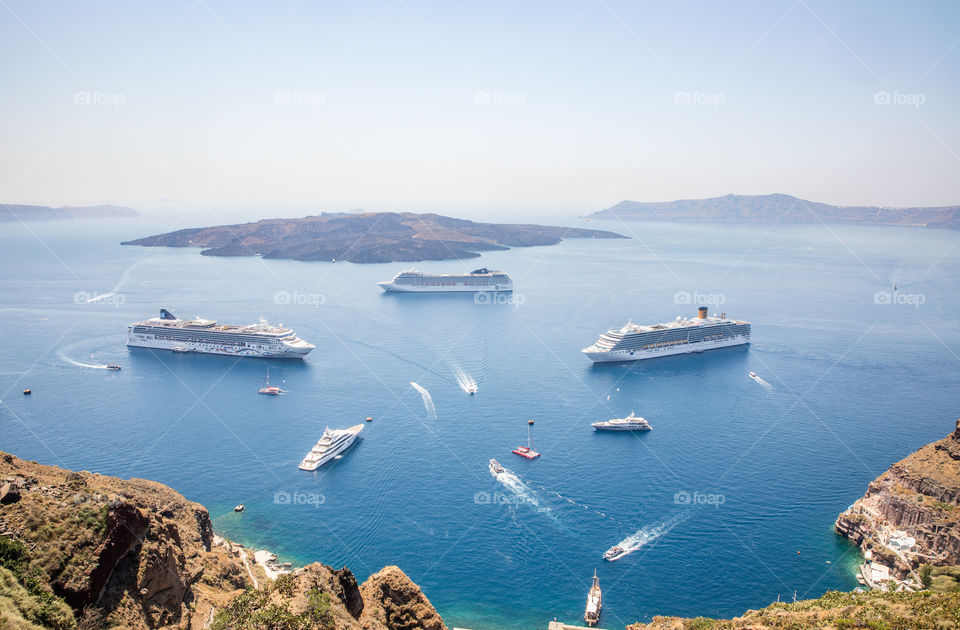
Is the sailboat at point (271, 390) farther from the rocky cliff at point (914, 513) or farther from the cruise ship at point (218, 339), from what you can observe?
the rocky cliff at point (914, 513)

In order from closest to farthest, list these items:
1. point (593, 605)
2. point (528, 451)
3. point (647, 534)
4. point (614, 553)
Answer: point (593, 605) < point (614, 553) < point (647, 534) < point (528, 451)

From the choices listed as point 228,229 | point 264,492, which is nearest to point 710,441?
point 264,492

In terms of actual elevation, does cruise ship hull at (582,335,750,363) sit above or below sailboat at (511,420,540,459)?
above

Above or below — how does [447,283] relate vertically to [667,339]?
above

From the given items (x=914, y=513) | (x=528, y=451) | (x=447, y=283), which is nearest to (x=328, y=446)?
(x=528, y=451)

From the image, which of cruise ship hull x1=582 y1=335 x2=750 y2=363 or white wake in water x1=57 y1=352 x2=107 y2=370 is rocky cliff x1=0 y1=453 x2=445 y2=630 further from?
cruise ship hull x1=582 y1=335 x2=750 y2=363

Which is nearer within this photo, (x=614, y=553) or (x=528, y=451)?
(x=614, y=553)

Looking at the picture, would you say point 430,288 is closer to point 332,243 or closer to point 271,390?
point 271,390

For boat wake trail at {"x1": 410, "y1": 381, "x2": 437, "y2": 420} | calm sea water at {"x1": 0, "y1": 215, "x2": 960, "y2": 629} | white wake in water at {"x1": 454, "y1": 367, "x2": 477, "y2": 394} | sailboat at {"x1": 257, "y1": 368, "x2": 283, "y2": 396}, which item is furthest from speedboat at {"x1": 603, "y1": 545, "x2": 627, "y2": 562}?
sailboat at {"x1": 257, "y1": 368, "x2": 283, "y2": 396}
